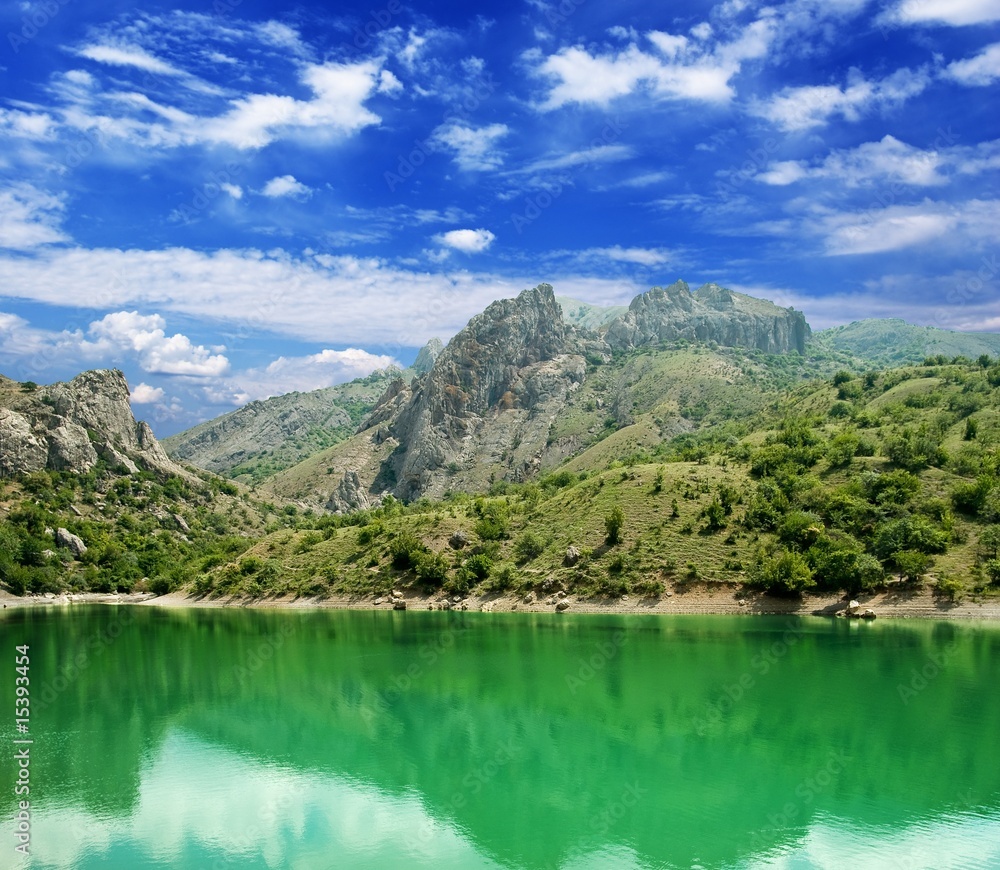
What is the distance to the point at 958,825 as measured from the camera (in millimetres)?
19641

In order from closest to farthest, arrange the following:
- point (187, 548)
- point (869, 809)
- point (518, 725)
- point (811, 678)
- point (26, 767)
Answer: point (869, 809) → point (26, 767) → point (518, 725) → point (811, 678) → point (187, 548)

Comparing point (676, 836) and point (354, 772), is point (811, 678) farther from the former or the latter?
point (354, 772)

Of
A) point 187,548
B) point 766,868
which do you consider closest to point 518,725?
point 766,868

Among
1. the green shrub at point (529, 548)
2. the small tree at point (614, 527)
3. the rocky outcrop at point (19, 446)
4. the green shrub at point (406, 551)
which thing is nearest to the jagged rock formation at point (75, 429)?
the rocky outcrop at point (19, 446)

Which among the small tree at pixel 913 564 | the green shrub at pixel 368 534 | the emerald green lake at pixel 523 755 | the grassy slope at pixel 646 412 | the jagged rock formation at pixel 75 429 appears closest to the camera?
the emerald green lake at pixel 523 755

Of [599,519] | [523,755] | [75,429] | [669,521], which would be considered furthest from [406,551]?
[75,429]

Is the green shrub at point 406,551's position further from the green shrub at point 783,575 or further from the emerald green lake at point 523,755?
the green shrub at point 783,575

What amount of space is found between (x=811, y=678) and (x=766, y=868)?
21.1 meters

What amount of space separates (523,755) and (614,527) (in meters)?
48.3

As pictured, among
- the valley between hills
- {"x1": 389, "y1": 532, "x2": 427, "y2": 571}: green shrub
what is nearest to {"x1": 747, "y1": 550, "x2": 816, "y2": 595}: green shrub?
the valley between hills

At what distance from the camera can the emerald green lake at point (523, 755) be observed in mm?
19031

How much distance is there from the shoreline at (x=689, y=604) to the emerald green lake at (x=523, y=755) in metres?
8.76

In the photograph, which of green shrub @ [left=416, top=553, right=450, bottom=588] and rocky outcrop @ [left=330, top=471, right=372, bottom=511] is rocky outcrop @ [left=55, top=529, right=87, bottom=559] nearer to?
green shrub @ [left=416, top=553, right=450, bottom=588]

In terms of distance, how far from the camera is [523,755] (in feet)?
85.9
